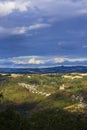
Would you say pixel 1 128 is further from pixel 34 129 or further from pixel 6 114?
pixel 34 129

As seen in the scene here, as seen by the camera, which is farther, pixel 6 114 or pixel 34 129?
pixel 34 129

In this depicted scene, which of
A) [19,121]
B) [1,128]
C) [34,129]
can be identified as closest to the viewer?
[1,128]

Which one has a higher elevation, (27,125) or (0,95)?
(0,95)

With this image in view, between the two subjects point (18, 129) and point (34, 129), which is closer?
point (18, 129)

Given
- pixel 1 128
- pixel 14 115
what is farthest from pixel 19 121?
pixel 1 128

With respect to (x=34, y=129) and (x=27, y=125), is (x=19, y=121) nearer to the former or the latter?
(x=27, y=125)

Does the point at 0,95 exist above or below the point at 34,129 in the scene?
above

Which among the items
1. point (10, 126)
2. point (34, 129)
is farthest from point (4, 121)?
point (34, 129)

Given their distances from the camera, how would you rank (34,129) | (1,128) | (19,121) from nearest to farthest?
(1,128)
(19,121)
(34,129)
